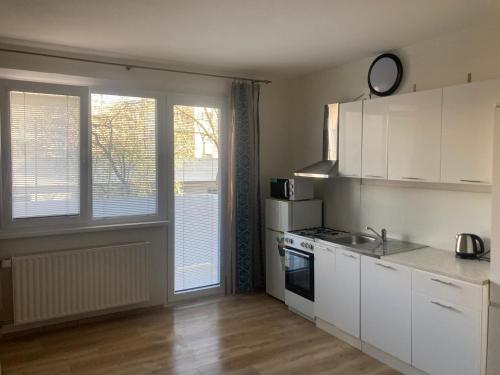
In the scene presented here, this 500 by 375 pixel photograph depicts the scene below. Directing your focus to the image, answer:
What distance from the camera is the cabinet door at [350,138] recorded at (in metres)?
3.77

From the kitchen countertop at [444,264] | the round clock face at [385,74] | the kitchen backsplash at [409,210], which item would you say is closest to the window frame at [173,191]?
the kitchen backsplash at [409,210]

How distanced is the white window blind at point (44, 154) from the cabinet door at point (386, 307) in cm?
273

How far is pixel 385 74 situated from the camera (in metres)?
3.71

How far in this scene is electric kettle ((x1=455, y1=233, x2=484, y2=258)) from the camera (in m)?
2.99

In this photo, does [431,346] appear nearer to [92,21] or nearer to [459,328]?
[459,328]

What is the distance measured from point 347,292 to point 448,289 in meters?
0.98

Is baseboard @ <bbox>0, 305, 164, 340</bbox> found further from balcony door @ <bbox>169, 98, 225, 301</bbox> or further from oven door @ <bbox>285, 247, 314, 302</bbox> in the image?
oven door @ <bbox>285, 247, 314, 302</bbox>

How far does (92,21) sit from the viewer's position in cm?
298

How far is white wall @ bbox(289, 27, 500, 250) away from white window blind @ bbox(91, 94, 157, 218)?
5.77ft

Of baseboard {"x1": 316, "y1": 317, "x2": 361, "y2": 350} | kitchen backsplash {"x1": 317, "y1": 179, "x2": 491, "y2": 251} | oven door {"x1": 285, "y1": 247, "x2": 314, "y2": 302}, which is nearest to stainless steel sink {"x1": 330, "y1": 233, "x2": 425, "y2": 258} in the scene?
kitchen backsplash {"x1": 317, "y1": 179, "x2": 491, "y2": 251}

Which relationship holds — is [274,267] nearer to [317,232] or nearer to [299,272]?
[299,272]

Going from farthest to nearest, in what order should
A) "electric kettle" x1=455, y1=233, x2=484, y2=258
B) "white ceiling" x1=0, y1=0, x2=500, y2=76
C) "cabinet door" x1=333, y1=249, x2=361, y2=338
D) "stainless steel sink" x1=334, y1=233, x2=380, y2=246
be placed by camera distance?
"stainless steel sink" x1=334, y1=233, x2=380, y2=246
"cabinet door" x1=333, y1=249, x2=361, y2=338
"electric kettle" x1=455, y1=233, x2=484, y2=258
"white ceiling" x1=0, y1=0, x2=500, y2=76

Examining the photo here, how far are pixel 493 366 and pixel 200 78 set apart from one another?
359 centimetres

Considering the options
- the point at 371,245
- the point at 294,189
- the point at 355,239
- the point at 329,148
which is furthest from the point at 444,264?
the point at 294,189
